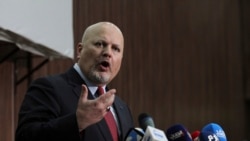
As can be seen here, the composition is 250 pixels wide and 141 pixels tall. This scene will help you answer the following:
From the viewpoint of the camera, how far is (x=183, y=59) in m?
5.56

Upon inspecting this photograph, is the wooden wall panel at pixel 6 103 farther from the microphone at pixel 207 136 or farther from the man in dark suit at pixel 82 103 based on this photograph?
the microphone at pixel 207 136

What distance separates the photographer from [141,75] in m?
5.13

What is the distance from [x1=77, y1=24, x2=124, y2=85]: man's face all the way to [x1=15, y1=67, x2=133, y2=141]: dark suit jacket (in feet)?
0.18

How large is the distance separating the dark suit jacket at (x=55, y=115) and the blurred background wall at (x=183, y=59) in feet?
9.54

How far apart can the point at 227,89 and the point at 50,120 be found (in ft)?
16.7

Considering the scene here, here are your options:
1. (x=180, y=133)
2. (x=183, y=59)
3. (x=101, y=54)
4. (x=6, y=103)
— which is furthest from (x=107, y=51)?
(x=183, y=59)

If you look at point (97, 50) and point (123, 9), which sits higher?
point (97, 50)

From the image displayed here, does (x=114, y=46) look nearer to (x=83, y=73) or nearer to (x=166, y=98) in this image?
(x=83, y=73)

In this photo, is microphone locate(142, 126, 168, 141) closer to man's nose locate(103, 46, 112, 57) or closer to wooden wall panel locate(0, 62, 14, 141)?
man's nose locate(103, 46, 112, 57)

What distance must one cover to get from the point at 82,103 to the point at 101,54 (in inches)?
12.5

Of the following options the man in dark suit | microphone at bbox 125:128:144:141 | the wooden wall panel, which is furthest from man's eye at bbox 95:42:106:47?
the wooden wall panel

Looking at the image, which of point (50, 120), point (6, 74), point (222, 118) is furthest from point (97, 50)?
point (222, 118)

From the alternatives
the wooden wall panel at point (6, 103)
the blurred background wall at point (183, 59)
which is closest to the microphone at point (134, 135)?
the wooden wall panel at point (6, 103)

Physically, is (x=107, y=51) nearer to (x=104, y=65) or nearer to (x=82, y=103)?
(x=104, y=65)
